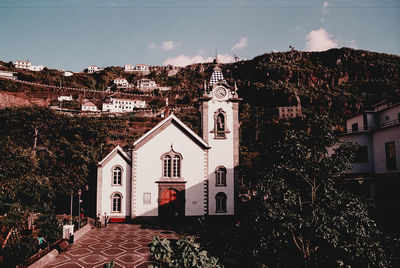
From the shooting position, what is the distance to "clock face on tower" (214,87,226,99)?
93.6 ft

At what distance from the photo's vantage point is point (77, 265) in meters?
14.4

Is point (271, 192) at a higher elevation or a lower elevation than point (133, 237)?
higher

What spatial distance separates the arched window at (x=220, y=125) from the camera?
28.0m

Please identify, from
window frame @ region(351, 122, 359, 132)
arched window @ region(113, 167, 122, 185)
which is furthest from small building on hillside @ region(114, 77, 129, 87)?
window frame @ region(351, 122, 359, 132)

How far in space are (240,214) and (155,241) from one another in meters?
23.0

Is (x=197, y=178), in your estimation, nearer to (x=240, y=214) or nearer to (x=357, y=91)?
(x=240, y=214)

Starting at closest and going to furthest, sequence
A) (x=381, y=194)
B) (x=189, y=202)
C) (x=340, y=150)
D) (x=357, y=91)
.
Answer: (x=340, y=150), (x=381, y=194), (x=189, y=202), (x=357, y=91)

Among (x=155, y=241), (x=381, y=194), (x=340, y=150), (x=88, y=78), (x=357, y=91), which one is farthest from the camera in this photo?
(x=88, y=78)

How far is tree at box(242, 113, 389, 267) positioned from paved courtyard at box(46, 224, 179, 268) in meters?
8.71

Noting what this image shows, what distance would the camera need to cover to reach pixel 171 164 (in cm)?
2714

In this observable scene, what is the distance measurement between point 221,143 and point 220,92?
5778mm

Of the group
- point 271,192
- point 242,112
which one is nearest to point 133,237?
point 271,192

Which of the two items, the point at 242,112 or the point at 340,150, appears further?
the point at 242,112

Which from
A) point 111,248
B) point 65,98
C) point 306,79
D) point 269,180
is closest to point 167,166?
point 111,248
